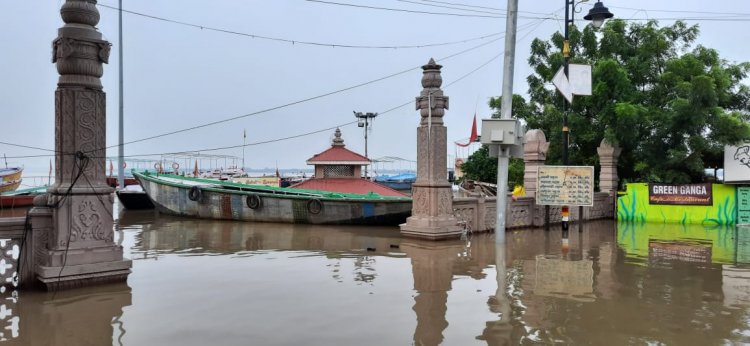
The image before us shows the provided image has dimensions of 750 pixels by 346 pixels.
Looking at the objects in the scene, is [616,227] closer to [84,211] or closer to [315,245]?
[315,245]

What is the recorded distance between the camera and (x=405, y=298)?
631 centimetres

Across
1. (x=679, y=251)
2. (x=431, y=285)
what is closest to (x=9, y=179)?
(x=431, y=285)

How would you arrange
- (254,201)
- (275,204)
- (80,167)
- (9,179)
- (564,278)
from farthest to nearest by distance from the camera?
(9,179)
(254,201)
(275,204)
(564,278)
(80,167)

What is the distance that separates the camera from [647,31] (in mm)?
18250

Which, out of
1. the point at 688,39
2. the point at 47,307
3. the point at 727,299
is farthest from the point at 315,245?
the point at 688,39

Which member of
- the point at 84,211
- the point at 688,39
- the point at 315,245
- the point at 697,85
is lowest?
the point at 315,245

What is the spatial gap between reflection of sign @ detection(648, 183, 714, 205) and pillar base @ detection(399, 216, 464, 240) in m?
8.50

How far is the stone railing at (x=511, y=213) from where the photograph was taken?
12781mm

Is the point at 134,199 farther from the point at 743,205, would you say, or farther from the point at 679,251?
the point at 743,205

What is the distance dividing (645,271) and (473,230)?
206 inches

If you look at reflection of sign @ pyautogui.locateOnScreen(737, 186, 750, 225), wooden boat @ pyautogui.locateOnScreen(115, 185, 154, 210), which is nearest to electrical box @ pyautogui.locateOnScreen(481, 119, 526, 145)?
reflection of sign @ pyautogui.locateOnScreen(737, 186, 750, 225)

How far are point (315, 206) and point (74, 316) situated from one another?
10.6 m

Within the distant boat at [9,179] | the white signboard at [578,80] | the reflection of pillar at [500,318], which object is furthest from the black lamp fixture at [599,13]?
the distant boat at [9,179]

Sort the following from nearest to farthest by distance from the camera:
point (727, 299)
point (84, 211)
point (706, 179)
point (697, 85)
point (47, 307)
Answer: point (47, 307)
point (727, 299)
point (84, 211)
point (697, 85)
point (706, 179)
